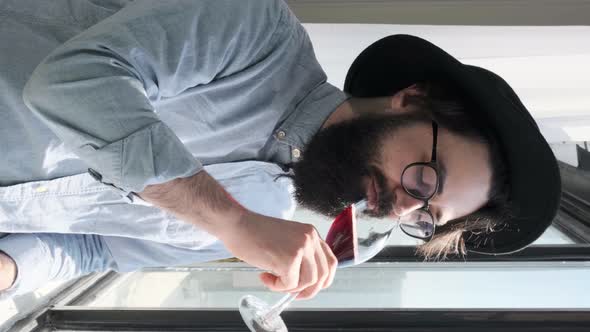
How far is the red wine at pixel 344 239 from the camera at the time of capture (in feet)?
2.36

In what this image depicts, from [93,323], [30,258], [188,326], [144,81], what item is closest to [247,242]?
[144,81]

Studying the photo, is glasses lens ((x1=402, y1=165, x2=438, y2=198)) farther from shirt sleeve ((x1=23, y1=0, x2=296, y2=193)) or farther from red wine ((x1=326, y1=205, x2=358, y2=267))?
shirt sleeve ((x1=23, y1=0, x2=296, y2=193))

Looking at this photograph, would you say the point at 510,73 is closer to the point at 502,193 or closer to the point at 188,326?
the point at 502,193

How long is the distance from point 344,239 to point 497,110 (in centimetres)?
35

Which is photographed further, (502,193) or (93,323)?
(93,323)

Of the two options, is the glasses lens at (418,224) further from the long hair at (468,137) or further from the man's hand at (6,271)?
the man's hand at (6,271)

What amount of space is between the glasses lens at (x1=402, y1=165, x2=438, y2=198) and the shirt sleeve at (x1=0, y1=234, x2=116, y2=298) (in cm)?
65

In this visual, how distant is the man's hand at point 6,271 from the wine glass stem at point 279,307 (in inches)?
20.1

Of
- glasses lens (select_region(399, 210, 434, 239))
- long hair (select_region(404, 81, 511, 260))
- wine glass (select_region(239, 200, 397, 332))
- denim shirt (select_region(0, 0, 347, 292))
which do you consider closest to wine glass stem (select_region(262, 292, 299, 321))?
wine glass (select_region(239, 200, 397, 332))

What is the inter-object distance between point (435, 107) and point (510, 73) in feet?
2.46

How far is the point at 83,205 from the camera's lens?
89 cm

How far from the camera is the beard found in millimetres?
867

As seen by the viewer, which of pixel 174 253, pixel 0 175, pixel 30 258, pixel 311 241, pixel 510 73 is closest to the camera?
pixel 311 241

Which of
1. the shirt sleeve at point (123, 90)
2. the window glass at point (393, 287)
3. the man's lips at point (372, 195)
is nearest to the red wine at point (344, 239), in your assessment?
the man's lips at point (372, 195)
